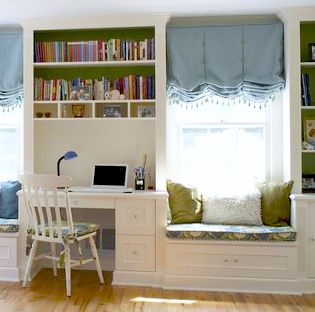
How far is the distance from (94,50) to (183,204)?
164 cm

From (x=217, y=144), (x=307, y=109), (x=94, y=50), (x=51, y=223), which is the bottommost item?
(x=51, y=223)

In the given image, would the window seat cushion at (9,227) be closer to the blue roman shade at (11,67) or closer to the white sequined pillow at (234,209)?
the blue roman shade at (11,67)

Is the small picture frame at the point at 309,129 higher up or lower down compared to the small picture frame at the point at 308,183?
higher up

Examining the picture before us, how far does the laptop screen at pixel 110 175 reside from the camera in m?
3.57

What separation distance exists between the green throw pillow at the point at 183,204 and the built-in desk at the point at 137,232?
0.63 ft

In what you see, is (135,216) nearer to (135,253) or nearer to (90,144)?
(135,253)

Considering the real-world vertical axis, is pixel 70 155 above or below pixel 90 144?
below

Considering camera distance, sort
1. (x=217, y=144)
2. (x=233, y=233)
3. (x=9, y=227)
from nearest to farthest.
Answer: (x=233, y=233) < (x=9, y=227) < (x=217, y=144)

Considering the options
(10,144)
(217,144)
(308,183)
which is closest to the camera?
(308,183)

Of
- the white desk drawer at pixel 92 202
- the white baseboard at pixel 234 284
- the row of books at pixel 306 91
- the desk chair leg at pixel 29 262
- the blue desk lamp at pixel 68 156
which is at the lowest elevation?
the white baseboard at pixel 234 284

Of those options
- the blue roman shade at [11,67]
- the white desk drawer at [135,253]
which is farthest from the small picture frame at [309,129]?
the blue roman shade at [11,67]

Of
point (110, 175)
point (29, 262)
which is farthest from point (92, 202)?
point (29, 262)

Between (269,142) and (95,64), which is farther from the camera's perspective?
(269,142)

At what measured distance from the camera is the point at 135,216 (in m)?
3.26
